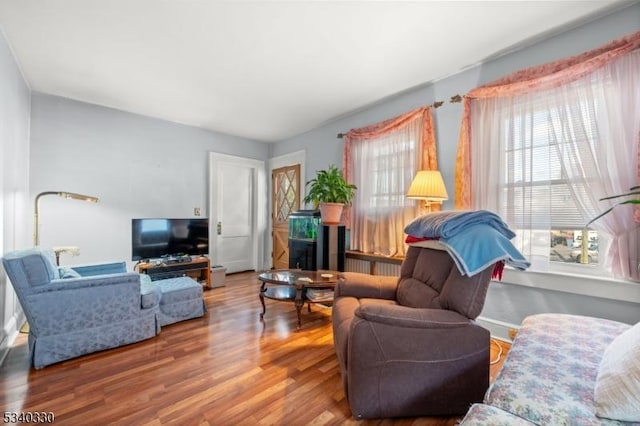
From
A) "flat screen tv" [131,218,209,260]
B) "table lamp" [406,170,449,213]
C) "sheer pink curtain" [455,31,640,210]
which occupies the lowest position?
"flat screen tv" [131,218,209,260]

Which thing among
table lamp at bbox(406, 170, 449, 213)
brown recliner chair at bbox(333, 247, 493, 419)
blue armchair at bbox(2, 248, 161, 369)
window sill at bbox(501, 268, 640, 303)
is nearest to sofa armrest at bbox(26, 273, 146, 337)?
blue armchair at bbox(2, 248, 161, 369)

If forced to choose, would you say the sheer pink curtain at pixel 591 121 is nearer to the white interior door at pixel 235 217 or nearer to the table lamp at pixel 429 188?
the table lamp at pixel 429 188

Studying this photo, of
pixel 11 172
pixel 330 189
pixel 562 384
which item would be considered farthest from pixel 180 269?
pixel 562 384

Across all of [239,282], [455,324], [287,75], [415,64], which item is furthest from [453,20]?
[239,282]

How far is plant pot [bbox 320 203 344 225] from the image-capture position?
325cm

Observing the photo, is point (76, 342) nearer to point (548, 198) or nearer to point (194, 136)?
point (194, 136)

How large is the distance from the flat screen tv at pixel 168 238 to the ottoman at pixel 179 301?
921mm

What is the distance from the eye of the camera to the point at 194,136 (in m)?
4.44

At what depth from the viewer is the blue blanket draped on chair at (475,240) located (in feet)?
4.91

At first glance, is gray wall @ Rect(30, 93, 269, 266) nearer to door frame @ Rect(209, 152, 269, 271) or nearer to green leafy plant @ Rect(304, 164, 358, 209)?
door frame @ Rect(209, 152, 269, 271)

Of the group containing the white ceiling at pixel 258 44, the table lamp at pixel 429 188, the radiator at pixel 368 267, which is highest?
the white ceiling at pixel 258 44

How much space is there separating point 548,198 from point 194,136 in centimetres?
462

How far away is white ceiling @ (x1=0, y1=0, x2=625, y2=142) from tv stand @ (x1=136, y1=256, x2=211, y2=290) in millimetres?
2127

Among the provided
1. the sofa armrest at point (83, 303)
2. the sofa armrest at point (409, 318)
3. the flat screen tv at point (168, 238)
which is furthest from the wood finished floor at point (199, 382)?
the flat screen tv at point (168, 238)
